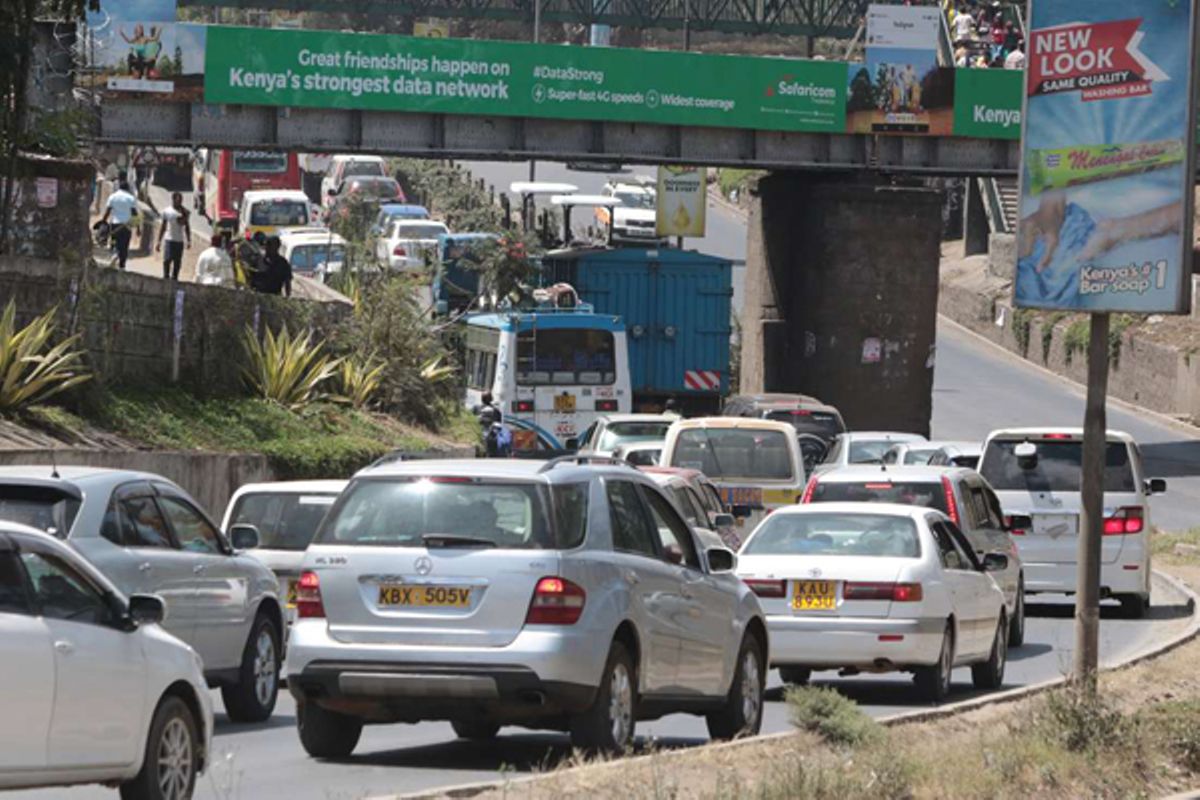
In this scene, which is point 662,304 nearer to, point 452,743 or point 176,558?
point 176,558

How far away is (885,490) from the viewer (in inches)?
853

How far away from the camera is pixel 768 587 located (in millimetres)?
17641

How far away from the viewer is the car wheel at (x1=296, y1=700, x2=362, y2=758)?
13367 mm

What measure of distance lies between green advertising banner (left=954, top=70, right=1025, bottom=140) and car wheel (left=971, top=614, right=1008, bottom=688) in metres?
37.2

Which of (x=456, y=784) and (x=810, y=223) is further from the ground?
(x=810, y=223)

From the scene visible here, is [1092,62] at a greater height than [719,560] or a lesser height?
greater

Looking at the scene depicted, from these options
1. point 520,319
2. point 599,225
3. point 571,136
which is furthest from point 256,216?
point 520,319

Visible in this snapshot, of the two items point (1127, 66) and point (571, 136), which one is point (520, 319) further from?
point (1127, 66)

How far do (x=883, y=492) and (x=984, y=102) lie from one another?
115ft

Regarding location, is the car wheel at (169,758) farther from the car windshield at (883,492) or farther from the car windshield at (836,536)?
the car windshield at (883,492)

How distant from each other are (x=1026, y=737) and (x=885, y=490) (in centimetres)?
770

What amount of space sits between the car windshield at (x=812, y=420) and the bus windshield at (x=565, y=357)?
418 cm

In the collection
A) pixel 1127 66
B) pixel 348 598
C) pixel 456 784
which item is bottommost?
pixel 456 784

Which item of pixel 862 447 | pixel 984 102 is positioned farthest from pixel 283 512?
pixel 984 102
